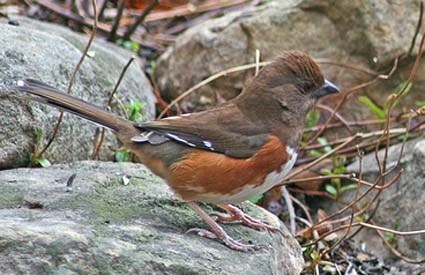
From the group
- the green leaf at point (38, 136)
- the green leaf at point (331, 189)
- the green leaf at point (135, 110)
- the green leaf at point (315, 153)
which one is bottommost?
the green leaf at point (331, 189)

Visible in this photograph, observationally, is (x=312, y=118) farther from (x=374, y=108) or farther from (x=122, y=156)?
(x=122, y=156)

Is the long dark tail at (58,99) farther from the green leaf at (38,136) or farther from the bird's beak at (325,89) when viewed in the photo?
the bird's beak at (325,89)

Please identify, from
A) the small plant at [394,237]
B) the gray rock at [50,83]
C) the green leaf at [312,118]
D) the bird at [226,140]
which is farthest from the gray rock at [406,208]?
the gray rock at [50,83]

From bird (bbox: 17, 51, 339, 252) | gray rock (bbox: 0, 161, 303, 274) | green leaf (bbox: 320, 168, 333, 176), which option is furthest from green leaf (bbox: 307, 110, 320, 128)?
bird (bbox: 17, 51, 339, 252)

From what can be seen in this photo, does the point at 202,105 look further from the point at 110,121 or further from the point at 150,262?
the point at 150,262

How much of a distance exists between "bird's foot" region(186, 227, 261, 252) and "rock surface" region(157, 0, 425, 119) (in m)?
2.72

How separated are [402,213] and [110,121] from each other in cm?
224

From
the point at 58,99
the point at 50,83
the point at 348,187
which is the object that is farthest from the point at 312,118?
the point at 58,99

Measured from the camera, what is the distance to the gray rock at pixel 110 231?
3.08 metres

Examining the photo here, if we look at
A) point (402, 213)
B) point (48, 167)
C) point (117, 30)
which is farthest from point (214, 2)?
point (48, 167)

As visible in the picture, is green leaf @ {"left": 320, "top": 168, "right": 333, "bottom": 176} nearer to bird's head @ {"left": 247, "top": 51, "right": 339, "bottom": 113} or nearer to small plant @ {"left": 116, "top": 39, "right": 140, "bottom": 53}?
bird's head @ {"left": 247, "top": 51, "right": 339, "bottom": 113}

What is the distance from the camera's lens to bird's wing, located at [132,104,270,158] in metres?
3.76

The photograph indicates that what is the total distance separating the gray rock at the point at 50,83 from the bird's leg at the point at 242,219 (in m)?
1.21

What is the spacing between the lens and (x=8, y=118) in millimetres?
4387
